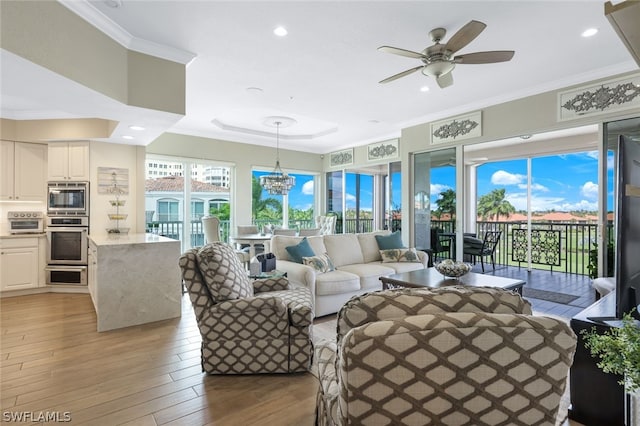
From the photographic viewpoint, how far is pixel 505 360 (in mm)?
928

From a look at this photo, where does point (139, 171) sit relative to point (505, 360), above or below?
above

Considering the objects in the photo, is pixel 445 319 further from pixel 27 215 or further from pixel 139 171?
pixel 27 215

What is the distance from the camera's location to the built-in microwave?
16.1 ft

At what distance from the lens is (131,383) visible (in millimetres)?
2369

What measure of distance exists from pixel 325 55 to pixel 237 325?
2.82 metres

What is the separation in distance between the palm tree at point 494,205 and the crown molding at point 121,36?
7.51m

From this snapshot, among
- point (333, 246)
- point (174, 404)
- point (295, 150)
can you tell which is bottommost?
point (174, 404)

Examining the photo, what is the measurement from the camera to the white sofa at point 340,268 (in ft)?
12.2

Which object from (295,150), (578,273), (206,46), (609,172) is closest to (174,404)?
(206,46)

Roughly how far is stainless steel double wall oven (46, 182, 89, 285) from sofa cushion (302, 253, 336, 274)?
3.55 metres

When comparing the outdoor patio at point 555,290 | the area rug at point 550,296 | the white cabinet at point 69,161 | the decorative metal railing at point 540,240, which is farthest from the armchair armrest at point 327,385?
the white cabinet at point 69,161

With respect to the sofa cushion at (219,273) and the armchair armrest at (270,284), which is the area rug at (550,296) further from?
the sofa cushion at (219,273)

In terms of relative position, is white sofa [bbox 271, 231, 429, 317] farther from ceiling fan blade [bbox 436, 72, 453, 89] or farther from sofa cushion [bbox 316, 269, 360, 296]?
ceiling fan blade [bbox 436, 72, 453, 89]

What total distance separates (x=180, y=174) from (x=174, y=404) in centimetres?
533
